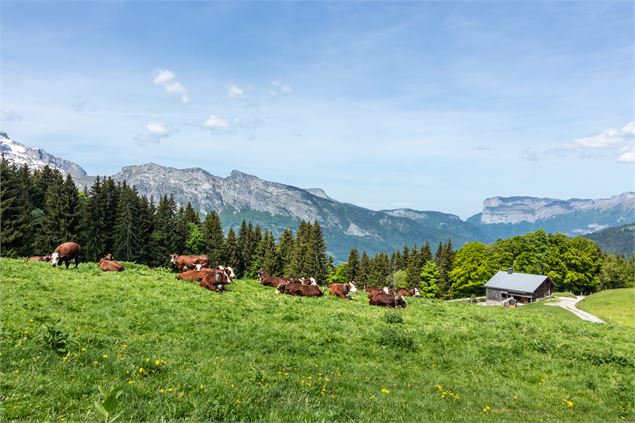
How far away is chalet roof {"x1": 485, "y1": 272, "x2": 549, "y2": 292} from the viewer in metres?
86.2

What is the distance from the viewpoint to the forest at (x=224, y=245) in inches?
2467

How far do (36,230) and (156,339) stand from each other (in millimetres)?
65671

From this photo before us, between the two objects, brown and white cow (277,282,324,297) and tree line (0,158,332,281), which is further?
tree line (0,158,332,281)

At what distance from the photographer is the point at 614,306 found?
60344 mm

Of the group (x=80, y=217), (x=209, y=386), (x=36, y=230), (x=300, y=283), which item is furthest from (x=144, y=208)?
(x=209, y=386)

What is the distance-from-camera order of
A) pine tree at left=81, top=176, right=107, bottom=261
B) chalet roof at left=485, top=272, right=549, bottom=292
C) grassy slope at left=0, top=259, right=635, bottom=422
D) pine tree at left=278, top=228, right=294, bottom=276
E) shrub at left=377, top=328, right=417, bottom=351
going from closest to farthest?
grassy slope at left=0, top=259, right=635, bottom=422, shrub at left=377, top=328, right=417, bottom=351, pine tree at left=81, top=176, right=107, bottom=261, chalet roof at left=485, top=272, right=549, bottom=292, pine tree at left=278, top=228, right=294, bottom=276

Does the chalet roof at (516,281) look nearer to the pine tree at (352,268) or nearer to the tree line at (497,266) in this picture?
the tree line at (497,266)

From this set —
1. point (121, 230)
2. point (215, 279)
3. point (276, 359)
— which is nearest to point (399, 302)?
point (215, 279)

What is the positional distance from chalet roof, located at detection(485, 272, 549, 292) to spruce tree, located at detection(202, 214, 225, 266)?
2541 inches

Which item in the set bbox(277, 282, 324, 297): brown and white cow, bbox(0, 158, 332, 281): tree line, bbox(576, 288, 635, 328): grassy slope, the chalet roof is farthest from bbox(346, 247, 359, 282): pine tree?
bbox(277, 282, 324, 297): brown and white cow

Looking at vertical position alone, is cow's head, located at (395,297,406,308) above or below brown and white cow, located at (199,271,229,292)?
below

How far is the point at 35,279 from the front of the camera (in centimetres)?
1883

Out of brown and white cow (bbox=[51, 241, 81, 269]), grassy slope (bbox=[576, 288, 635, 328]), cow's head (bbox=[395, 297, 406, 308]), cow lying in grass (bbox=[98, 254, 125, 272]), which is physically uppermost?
brown and white cow (bbox=[51, 241, 81, 269])

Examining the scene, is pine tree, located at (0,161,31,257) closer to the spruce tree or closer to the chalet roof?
the spruce tree
